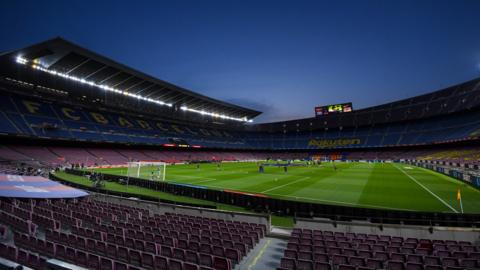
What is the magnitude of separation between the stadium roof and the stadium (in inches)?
14.4

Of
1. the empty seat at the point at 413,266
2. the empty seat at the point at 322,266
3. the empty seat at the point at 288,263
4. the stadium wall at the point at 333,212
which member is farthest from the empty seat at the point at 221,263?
the stadium wall at the point at 333,212

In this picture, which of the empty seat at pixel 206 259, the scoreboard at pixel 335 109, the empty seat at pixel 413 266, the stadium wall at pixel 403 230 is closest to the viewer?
the empty seat at pixel 413 266

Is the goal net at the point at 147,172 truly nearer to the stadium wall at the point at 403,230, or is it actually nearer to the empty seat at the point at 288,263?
the stadium wall at the point at 403,230

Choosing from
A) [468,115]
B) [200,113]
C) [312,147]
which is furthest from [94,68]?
[468,115]

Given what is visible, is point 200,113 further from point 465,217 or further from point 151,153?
point 465,217

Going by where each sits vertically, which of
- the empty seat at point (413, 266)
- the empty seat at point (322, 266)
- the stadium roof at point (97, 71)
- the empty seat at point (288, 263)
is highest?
the stadium roof at point (97, 71)

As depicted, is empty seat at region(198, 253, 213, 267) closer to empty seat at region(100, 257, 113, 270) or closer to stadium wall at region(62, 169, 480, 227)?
empty seat at region(100, 257, 113, 270)

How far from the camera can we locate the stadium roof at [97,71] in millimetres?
39344

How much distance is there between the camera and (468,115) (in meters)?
63.2

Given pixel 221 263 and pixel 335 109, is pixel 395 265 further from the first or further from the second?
pixel 335 109

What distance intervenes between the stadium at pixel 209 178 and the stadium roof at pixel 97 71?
365mm

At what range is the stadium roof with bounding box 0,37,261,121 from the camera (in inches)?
1549

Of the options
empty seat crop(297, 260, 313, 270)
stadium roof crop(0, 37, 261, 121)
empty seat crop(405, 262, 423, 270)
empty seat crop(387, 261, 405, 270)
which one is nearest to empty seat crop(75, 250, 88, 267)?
empty seat crop(297, 260, 313, 270)

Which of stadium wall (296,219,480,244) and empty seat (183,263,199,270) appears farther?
stadium wall (296,219,480,244)
